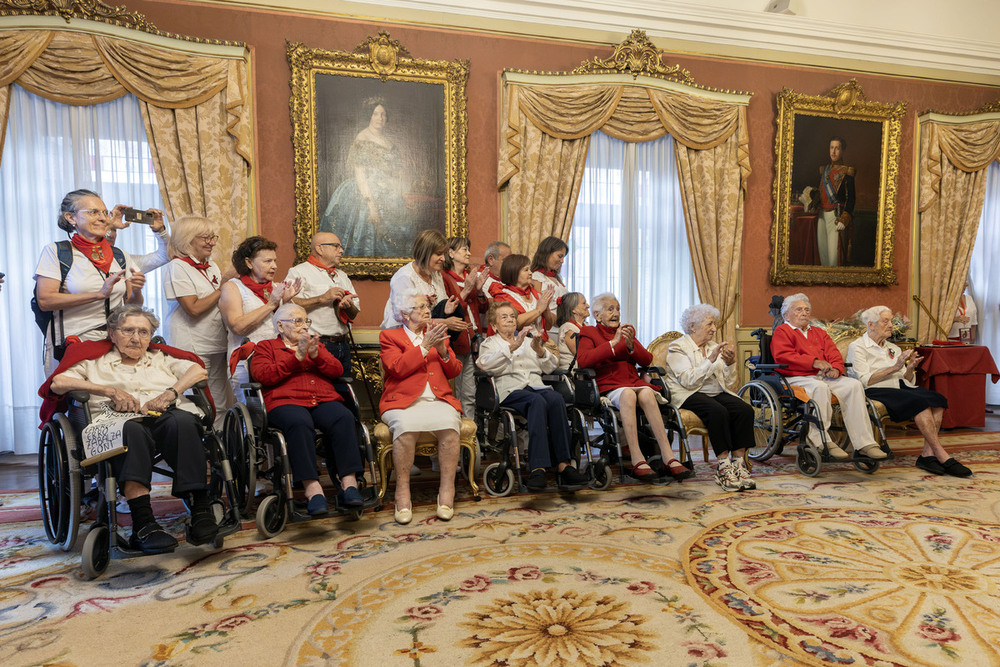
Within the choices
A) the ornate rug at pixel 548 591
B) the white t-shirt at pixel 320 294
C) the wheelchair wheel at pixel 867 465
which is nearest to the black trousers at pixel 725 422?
the ornate rug at pixel 548 591

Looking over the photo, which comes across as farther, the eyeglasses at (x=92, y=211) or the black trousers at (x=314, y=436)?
the eyeglasses at (x=92, y=211)

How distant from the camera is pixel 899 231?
6773mm

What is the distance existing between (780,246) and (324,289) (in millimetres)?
4537

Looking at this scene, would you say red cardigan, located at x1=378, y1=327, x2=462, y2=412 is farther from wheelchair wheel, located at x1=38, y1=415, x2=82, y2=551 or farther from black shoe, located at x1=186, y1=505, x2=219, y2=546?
wheelchair wheel, located at x1=38, y1=415, x2=82, y2=551

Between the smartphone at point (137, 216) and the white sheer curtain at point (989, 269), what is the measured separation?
8165mm

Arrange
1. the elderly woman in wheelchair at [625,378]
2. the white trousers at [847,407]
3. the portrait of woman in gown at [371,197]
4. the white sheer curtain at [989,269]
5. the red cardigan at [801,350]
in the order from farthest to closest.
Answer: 1. the white sheer curtain at [989,269]
2. the portrait of woman in gown at [371,197]
3. the red cardigan at [801,350]
4. the white trousers at [847,407]
5. the elderly woman in wheelchair at [625,378]

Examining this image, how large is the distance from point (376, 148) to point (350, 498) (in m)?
3.22

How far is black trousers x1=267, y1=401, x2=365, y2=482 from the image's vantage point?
3.08m

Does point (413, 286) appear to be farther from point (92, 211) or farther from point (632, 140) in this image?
point (632, 140)

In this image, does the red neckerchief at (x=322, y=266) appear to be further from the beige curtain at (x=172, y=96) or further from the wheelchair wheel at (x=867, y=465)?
the wheelchair wheel at (x=867, y=465)

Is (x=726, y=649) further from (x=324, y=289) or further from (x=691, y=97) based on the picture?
(x=691, y=97)

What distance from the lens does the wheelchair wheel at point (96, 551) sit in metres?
2.57

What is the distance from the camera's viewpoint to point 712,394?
4.20m

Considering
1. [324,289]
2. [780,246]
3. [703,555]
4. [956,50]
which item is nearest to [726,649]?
[703,555]
